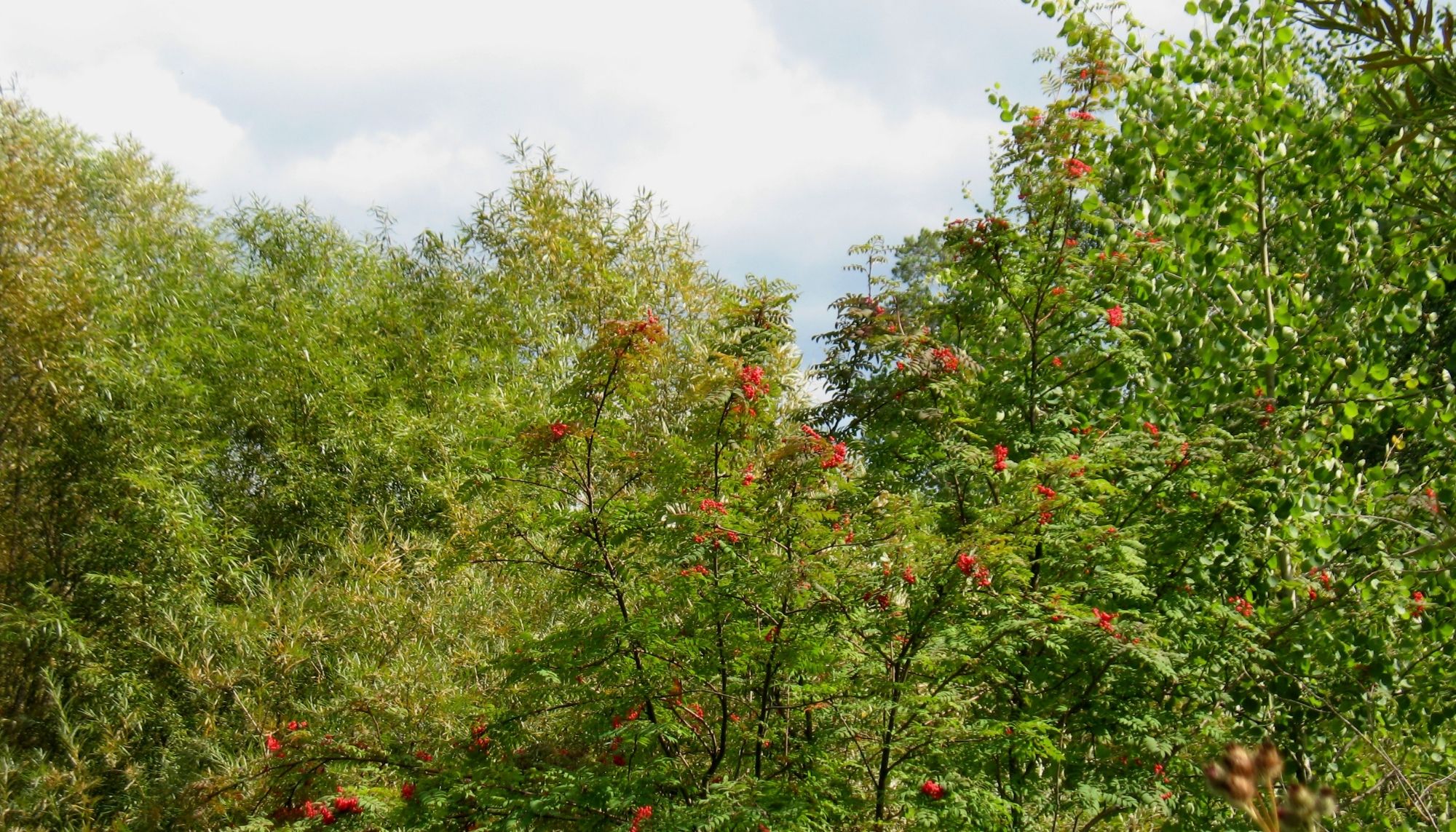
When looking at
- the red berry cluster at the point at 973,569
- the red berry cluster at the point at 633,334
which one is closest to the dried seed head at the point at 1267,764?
the red berry cluster at the point at 973,569

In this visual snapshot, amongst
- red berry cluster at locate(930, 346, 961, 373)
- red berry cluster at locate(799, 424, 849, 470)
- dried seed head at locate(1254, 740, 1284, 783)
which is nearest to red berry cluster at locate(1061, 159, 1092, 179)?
red berry cluster at locate(930, 346, 961, 373)

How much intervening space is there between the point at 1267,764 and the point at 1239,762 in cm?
2

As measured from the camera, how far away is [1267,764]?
0.77m

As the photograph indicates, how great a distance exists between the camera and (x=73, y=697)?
6852 millimetres

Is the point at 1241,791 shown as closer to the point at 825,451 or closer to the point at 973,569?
the point at 973,569

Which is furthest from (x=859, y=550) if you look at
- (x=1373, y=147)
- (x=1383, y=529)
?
(x=1373, y=147)

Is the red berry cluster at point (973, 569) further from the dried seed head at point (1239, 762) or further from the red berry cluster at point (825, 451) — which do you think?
the dried seed head at point (1239, 762)

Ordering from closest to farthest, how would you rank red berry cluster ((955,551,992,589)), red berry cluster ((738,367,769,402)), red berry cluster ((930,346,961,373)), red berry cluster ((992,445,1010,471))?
1. red berry cluster ((955,551,992,589))
2. red berry cluster ((738,367,769,402))
3. red berry cluster ((992,445,1010,471))
4. red berry cluster ((930,346,961,373))

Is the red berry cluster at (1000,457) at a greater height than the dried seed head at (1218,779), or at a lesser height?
greater

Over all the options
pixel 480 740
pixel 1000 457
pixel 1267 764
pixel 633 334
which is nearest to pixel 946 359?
pixel 1000 457

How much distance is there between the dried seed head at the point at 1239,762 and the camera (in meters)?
0.75

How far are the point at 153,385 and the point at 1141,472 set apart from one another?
23.1ft

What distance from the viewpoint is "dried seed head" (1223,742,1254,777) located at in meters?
0.75

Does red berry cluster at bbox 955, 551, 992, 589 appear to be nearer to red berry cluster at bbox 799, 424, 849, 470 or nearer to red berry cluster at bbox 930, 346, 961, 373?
red berry cluster at bbox 799, 424, 849, 470
